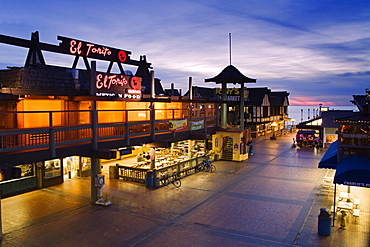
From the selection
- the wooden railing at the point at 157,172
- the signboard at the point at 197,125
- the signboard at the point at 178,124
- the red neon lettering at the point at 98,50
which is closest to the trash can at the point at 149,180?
the wooden railing at the point at 157,172

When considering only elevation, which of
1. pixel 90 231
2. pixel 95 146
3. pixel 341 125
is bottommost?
pixel 90 231

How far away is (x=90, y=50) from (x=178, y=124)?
7.34 meters

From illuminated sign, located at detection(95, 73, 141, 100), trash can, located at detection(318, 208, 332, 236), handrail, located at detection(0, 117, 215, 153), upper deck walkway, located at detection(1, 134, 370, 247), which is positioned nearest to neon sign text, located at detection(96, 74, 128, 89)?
illuminated sign, located at detection(95, 73, 141, 100)

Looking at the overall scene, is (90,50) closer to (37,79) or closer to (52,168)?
Answer: (37,79)

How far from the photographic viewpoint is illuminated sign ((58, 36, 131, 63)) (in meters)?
16.9

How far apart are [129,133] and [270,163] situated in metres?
15.5

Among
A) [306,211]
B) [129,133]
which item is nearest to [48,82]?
[129,133]

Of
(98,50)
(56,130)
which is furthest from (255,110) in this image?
(56,130)

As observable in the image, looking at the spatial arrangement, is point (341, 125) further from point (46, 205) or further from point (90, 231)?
point (46, 205)

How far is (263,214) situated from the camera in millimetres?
14367

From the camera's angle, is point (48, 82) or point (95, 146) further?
point (48, 82)

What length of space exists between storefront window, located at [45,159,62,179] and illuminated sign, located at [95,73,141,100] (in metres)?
6.53

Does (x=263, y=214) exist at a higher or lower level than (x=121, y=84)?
lower

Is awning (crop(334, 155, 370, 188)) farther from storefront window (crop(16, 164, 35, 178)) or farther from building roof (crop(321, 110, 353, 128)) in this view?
building roof (crop(321, 110, 353, 128))
